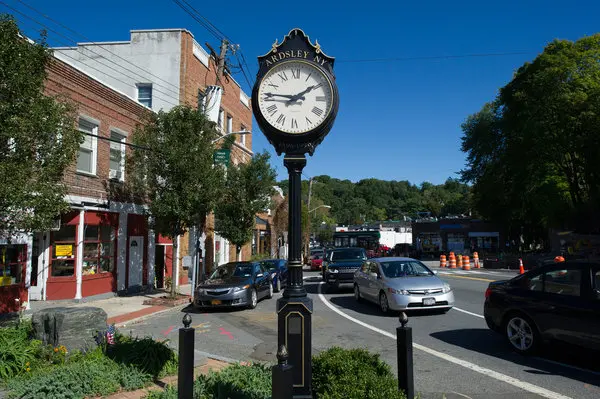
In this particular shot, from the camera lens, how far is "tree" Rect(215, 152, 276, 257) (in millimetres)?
24828

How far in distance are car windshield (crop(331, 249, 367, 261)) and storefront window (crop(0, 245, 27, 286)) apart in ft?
36.6

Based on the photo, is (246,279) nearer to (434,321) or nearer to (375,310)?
(375,310)

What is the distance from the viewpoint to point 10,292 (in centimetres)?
1321

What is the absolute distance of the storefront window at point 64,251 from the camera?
15.3 meters

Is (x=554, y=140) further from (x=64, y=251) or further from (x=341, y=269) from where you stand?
(x=64, y=251)

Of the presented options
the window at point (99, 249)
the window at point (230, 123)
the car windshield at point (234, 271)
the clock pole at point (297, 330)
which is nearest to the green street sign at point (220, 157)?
the car windshield at point (234, 271)

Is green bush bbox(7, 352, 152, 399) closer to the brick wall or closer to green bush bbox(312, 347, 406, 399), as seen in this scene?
green bush bbox(312, 347, 406, 399)

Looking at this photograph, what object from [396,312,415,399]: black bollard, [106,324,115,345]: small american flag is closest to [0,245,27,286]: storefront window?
[106,324,115,345]: small american flag

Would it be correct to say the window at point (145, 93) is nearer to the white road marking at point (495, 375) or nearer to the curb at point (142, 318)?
the curb at point (142, 318)

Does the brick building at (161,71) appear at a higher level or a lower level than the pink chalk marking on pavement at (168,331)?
higher

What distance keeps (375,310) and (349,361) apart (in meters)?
8.80

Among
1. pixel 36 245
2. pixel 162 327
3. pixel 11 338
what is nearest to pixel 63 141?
pixel 11 338

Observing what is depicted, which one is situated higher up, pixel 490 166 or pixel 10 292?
pixel 490 166

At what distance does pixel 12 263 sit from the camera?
44.2 ft
